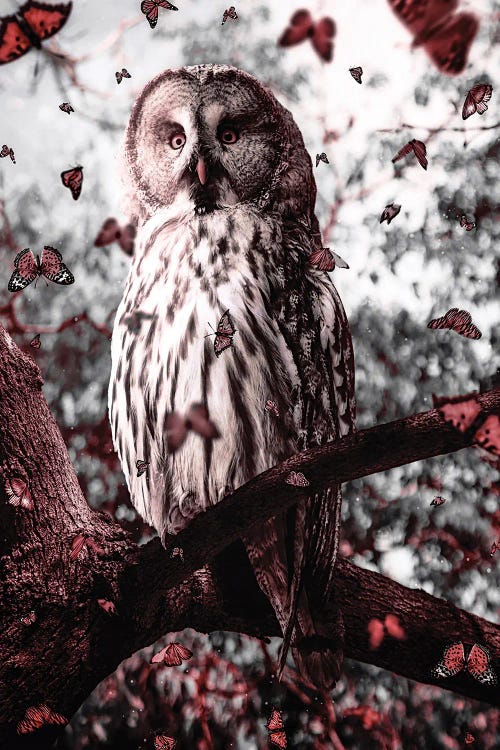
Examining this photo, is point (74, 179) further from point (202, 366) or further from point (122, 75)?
point (202, 366)

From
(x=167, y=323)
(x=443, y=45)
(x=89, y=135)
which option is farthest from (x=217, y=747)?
(x=443, y=45)

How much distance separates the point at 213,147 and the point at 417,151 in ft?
1.47

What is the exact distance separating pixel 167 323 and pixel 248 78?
0.64 m

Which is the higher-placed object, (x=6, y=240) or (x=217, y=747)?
(x=6, y=240)

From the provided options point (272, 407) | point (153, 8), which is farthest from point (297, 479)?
point (153, 8)

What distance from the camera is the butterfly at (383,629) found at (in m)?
1.48

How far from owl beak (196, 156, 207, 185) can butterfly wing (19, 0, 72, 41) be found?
501mm

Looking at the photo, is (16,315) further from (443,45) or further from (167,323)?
(443,45)

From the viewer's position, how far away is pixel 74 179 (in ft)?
5.54

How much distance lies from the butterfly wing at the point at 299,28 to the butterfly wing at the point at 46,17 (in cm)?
53

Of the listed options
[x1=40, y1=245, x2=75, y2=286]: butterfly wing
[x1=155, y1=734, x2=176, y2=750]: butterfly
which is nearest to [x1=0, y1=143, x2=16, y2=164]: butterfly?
[x1=40, y1=245, x2=75, y2=286]: butterfly wing

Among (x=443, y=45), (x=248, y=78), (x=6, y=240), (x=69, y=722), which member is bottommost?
(x=69, y=722)

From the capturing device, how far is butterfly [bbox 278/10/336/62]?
1654mm

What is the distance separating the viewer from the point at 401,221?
1575 millimetres
